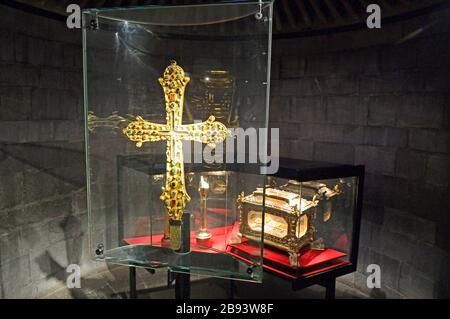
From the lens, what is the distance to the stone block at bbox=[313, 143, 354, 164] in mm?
2459

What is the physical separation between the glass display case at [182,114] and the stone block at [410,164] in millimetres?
1160

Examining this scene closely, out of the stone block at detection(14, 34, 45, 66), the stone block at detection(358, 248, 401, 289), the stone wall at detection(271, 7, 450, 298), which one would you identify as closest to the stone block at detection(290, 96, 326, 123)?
the stone wall at detection(271, 7, 450, 298)

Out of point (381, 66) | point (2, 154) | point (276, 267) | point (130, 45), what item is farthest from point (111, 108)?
point (381, 66)

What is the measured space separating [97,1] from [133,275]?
5.87ft

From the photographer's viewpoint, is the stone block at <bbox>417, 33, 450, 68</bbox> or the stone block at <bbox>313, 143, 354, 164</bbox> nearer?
the stone block at <bbox>417, 33, 450, 68</bbox>

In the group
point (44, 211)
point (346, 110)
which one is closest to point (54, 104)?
point (44, 211)

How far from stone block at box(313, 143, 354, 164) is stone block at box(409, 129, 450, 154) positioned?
1.39ft

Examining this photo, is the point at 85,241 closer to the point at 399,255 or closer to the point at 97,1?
the point at 97,1

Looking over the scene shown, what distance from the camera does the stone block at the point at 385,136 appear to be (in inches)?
85.6

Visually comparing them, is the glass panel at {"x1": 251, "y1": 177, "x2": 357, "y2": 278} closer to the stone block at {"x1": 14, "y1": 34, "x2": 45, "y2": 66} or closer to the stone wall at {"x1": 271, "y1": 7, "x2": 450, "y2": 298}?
the stone wall at {"x1": 271, "y1": 7, "x2": 450, "y2": 298}

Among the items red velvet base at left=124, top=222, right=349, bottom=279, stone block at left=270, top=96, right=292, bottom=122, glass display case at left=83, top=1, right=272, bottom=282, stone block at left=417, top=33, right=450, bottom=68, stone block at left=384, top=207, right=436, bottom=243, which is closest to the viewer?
glass display case at left=83, top=1, right=272, bottom=282

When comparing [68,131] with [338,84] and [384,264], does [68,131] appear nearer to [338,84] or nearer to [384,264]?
[338,84]

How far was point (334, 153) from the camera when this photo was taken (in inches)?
100
